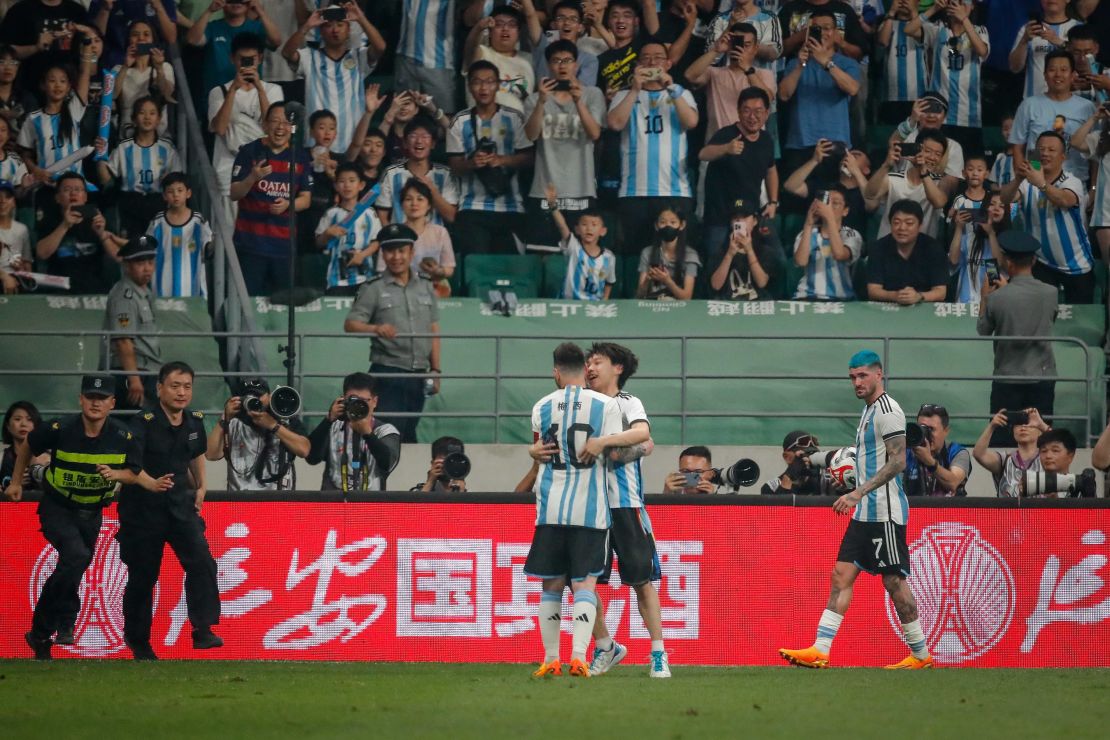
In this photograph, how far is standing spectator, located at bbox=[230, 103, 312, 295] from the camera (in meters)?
16.2

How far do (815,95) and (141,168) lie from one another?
6938mm

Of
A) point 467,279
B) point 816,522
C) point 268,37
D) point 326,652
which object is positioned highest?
point 268,37

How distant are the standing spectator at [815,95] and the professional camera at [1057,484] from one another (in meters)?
5.66

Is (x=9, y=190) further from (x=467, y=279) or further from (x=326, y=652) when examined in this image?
(x=326, y=652)

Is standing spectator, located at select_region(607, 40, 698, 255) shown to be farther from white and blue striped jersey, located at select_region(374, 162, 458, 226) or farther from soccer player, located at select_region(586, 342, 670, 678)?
soccer player, located at select_region(586, 342, 670, 678)

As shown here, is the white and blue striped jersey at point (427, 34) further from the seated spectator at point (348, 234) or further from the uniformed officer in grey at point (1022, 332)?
the uniformed officer in grey at point (1022, 332)

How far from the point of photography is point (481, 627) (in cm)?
1199

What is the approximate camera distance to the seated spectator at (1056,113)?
16562 millimetres

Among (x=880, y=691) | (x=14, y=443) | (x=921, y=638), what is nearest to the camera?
(x=880, y=691)

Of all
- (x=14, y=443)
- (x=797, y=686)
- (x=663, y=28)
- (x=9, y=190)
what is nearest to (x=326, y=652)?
(x=14, y=443)

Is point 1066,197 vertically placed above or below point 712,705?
above

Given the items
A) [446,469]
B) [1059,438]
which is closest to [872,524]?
[1059,438]

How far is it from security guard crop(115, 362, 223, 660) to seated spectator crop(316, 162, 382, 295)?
5002 millimetres

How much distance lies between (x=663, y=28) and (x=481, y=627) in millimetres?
7679
